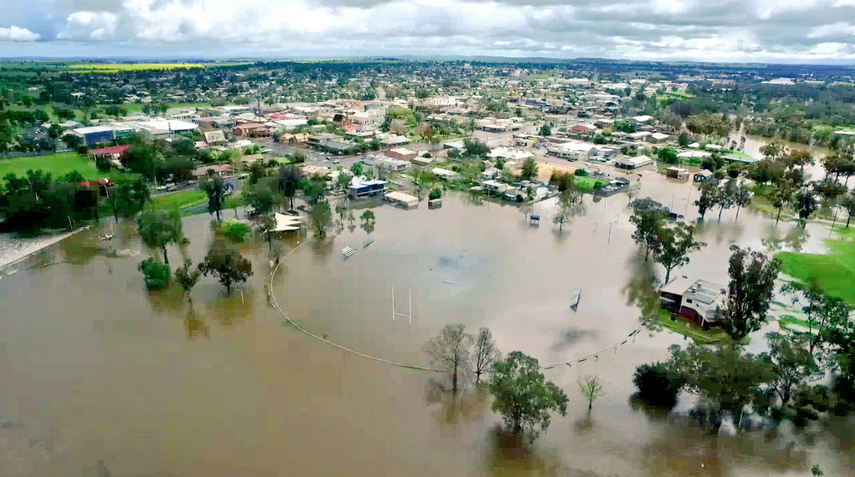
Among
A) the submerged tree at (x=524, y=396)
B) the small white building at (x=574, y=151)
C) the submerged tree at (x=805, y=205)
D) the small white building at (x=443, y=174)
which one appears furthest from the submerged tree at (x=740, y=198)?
the submerged tree at (x=524, y=396)

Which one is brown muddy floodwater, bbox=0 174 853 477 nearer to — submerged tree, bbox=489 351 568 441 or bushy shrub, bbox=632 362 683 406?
bushy shrub, bbox=632 362 683 406

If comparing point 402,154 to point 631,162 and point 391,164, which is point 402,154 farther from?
point 631,162

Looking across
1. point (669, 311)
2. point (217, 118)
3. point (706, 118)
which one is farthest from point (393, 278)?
point (706, 118)

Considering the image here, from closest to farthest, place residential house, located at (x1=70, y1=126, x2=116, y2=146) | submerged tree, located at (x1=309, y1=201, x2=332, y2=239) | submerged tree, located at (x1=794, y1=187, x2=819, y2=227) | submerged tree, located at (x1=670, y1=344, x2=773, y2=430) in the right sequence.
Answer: submerged tree, located at (x1=670, y1=344, x2=773, y2=430) → submerged tree, located at (x1=309, y1=201, x2=332, y2=239) → submerged tree, located at (x1=794, y1=187, x2=819, y2=227) → residential house, located at (x1=70, y1=126, x2=116, y2=146)

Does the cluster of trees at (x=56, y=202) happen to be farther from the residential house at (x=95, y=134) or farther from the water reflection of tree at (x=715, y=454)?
the water reflection of tree at (x=715, y=454)

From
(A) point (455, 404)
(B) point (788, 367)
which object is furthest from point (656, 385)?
(A) point (455, 404)

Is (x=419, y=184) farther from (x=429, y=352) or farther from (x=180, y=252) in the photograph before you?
(x=429, y=352)

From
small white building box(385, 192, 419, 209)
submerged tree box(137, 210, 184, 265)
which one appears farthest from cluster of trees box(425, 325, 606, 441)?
small white building box(385, 192, 419, 209)
